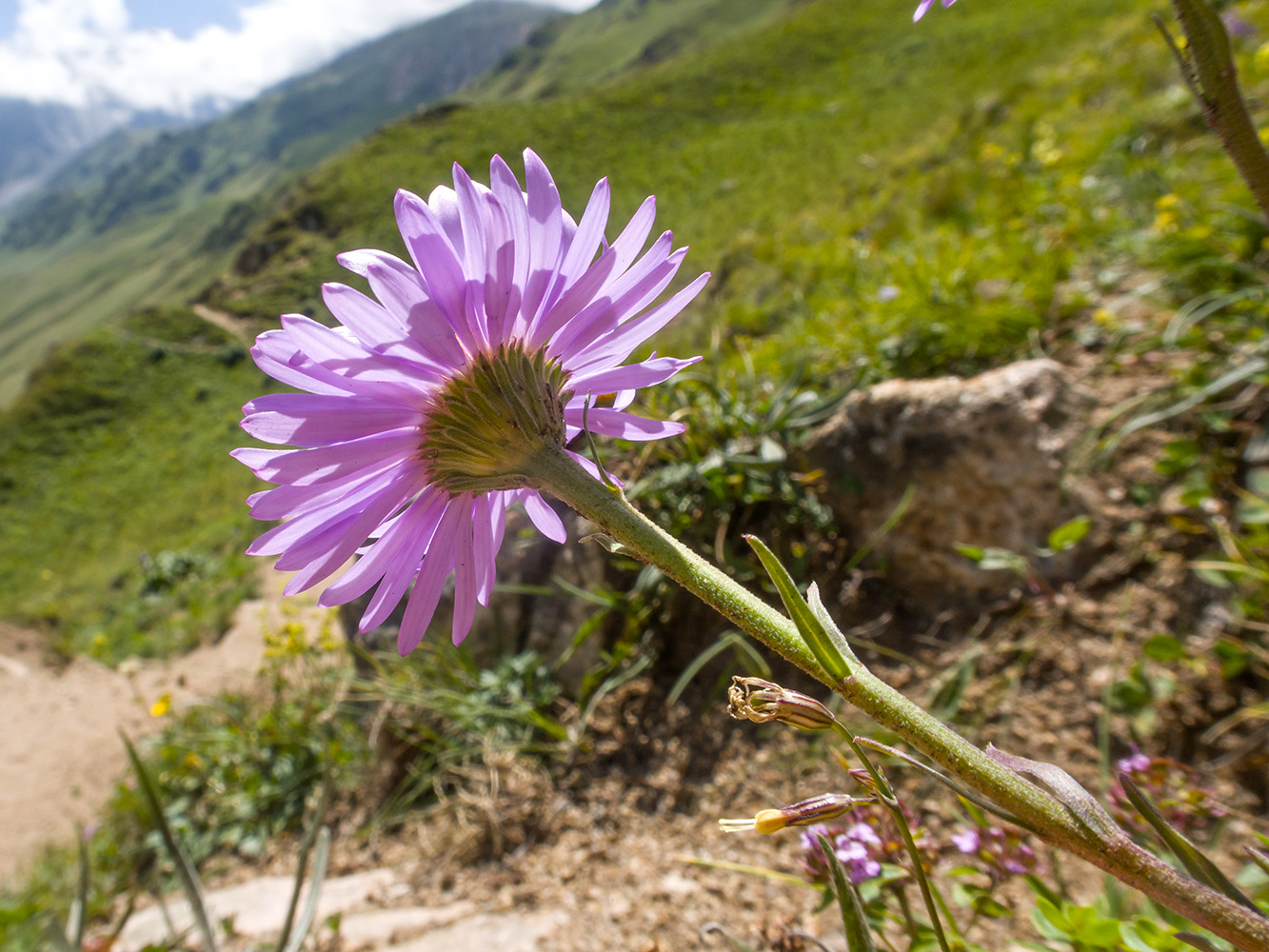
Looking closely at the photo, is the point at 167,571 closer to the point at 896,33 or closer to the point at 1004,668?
the point at 1004,668

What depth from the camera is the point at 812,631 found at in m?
0.65

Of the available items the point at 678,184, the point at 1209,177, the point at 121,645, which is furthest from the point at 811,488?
the point at 678,184

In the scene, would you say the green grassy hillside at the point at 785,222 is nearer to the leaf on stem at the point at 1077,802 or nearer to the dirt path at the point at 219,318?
the dirt path at the point at 219,318

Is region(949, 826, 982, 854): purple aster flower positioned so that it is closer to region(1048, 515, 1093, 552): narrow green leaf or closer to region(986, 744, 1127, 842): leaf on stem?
region(986, 744, 1127, 842): leaf on stem

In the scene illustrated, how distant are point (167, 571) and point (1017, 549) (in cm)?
1339

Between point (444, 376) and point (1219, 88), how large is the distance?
885 mm

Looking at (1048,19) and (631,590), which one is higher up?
(1048,19)

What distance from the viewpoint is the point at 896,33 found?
34.6 meters

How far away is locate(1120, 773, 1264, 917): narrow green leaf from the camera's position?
2.20 ft

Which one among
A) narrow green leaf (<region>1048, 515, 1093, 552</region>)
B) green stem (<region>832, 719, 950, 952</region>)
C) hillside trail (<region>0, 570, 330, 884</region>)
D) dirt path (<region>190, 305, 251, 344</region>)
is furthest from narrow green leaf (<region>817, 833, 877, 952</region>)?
dirt path (<region>190, 305, 251, 344</region>)

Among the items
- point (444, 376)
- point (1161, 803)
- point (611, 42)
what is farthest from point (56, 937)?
point (611, 42)

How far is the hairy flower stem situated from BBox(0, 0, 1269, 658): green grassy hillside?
2.06 m

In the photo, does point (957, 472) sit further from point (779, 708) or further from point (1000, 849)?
point (779, 708)

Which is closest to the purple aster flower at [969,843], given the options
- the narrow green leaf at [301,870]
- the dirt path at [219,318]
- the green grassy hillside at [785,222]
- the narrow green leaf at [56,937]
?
the narrow green leaf at [301,870]
